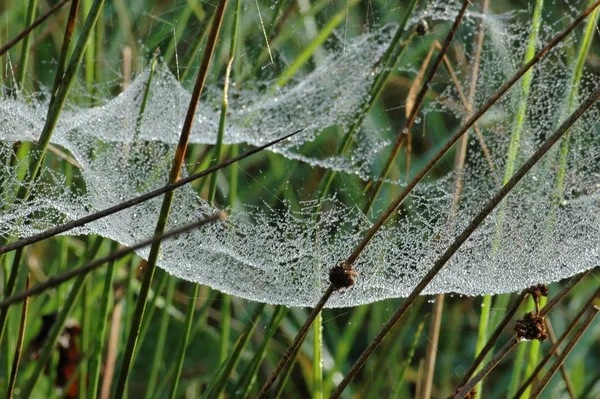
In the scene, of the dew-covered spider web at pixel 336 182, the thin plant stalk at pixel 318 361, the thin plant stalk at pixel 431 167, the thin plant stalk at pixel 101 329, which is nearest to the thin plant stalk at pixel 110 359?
the dew-covered spider web at pixel 336 182

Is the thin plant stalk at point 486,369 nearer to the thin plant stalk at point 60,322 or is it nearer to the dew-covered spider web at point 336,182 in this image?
the dew-covered spider web at point 336,182

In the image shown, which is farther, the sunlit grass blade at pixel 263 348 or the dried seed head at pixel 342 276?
the sunlit grass blade at pixel 263 348

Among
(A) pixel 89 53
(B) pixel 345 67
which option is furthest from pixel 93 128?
(B) pixel 345 67

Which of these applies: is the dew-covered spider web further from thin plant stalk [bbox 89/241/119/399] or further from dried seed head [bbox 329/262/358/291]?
dried seed head [bbox 329/262/358/291]

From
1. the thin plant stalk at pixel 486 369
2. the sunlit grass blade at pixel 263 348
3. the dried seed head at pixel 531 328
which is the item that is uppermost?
the sunlit grass blade at pixel 263 348

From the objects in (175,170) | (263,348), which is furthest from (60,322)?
(175,170)

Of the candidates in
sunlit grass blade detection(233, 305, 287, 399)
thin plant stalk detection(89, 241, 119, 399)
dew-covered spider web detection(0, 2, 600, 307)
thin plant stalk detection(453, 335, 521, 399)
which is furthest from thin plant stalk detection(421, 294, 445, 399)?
thin plant stalk detection(89, 241, 119, 399)

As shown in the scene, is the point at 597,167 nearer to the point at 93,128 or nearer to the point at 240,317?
the point at 93,128
